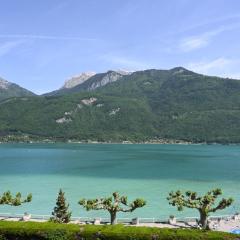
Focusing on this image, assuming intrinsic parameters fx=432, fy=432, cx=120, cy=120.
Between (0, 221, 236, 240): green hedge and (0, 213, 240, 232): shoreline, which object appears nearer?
(0, 221, 236, 240): green hedge

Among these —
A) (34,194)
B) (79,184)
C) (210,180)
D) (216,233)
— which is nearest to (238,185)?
(210,180)

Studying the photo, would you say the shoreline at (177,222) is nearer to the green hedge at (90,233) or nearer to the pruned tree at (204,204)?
the pruned tree at (204,204)

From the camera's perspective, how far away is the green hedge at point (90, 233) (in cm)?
3045

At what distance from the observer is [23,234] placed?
3206 centimetres

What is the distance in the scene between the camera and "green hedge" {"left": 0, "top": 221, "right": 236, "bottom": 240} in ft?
99.9

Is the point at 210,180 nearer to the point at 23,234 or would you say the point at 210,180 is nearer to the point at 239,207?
the point at 239,207

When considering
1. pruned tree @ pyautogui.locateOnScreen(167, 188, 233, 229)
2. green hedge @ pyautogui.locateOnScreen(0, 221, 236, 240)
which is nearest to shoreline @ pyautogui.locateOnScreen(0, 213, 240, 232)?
pruned tree @ pyautogui.locateOnScreen(167, 188, 233, 229)

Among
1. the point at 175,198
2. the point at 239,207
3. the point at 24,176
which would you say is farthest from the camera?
the point at 24,176

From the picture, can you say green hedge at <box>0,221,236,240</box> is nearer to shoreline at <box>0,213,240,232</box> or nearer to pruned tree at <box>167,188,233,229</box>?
pruned tree at <box>167,188,233,229</box>

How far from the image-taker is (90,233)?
103 ft

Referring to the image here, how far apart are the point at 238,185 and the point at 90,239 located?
90348mm

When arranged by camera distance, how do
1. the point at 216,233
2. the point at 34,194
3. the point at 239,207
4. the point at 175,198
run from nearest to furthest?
1. the point at 216,233
2. the point at 175,198
3. the point at 239,207
4. the point at 34,194

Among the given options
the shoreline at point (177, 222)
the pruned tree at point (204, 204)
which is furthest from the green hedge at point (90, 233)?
the shoreline at point (177, 222)

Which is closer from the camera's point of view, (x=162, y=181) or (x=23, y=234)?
(x=23, y=234)
